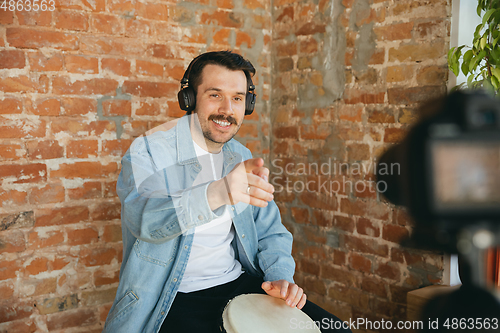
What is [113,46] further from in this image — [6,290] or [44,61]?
[6,290]

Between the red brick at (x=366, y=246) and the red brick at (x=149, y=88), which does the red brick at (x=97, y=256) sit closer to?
the red brick at (x=149, y=88)

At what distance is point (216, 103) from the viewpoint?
1642 mm

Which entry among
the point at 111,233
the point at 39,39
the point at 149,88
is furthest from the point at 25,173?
the point at 149,88

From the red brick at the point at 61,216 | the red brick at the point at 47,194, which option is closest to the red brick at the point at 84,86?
the red brick at the point at 47,194

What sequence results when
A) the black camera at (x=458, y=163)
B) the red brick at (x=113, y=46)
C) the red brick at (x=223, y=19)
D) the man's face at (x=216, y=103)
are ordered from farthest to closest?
the red brick at (x=223, y=19) < the red brick at (x=113, y=46) < the man's face at (x=216, y=103) < the black camera at (x=458, y=163)

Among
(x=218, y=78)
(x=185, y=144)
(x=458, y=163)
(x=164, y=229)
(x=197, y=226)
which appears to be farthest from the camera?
(x=218, y=78)

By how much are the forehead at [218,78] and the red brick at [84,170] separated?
2.20 ft

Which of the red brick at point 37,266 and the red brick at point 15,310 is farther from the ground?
the red brick at point 37,266

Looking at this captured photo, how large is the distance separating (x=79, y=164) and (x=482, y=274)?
180 cm

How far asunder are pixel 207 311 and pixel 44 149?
109 cm

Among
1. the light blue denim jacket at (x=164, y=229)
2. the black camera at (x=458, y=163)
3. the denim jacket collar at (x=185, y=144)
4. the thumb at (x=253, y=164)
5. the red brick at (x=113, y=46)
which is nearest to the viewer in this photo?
the black camera at (x=458, y=163)

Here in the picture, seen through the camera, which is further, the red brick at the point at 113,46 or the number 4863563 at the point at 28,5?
the red brick at the point at 113,46

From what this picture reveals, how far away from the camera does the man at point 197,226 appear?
1.13 metres

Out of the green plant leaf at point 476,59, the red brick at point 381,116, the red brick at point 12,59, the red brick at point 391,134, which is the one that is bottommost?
the red brick at point 391,134
